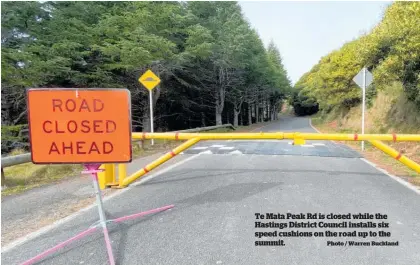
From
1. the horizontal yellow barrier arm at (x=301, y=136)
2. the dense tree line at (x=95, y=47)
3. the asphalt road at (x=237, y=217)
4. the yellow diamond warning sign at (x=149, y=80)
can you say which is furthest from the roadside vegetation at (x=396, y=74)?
the dense tree line at (x=95, y=47)

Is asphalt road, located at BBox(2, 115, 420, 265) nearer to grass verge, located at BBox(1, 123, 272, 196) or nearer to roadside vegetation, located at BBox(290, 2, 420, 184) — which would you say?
roadside vegetation, located at BBox(290, 2, 420, 184)

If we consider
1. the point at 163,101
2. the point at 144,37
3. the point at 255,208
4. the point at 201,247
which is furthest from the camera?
the point at 163,101

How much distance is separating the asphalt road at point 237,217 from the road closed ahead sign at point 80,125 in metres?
0.97

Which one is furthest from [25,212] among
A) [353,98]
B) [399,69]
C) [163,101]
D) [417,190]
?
[353,98]

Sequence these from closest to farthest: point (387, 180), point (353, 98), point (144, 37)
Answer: point (387, 180) < point (144, 37) < point (353, 98)

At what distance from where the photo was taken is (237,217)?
4152 mm

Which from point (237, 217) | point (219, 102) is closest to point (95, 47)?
point (237, 217)

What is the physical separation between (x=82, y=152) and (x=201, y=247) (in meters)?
1.58

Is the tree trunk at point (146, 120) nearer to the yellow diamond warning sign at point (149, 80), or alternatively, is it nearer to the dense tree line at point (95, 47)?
the dense tree line at point (95, 47)

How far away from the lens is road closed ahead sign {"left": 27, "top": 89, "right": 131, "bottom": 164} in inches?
127

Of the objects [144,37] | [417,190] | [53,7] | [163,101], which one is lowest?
[417,190]

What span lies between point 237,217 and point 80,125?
224 centimetres

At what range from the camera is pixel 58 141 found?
330cm

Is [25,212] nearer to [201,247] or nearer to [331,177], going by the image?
[201,247]
